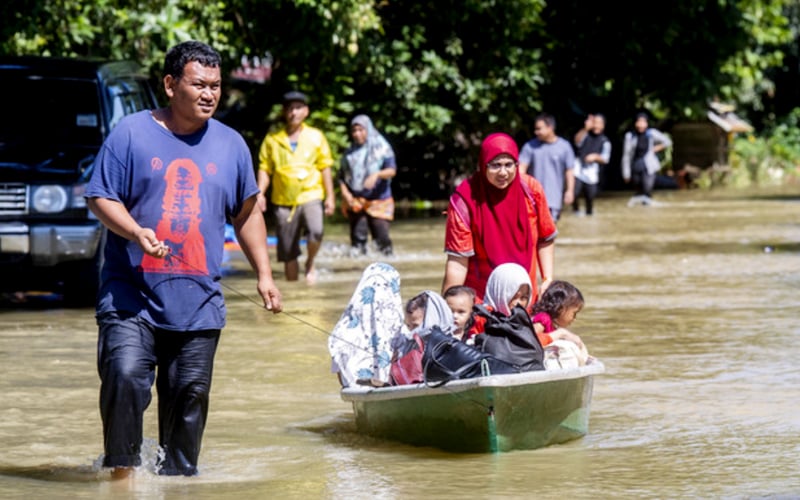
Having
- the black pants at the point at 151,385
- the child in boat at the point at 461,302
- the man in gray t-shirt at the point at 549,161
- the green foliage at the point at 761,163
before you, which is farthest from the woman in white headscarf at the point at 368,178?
the green foliage at the point at 761,163

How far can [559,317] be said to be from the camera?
9070 millimetres

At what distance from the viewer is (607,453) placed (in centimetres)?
833

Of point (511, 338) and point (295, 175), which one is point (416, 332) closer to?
point (511, 338)

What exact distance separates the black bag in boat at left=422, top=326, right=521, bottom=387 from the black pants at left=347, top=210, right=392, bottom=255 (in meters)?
11.2

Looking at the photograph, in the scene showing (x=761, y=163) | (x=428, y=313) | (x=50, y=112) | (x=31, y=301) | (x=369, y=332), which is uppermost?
(x=50, y=112)

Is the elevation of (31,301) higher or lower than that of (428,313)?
lower

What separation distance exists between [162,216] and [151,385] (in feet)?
2.36

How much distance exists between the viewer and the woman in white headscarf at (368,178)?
18.8 m

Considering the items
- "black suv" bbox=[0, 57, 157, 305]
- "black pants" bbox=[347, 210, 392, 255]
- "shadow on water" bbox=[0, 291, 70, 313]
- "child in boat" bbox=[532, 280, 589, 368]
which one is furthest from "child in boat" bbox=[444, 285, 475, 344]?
"black pants" bbox=[347, 210, 392, 255]

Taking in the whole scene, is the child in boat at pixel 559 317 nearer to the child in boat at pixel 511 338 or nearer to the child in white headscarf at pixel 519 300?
the child in white headscarf at pixel 519 300

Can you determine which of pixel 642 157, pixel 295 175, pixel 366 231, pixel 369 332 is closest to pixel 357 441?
pixel 369 332

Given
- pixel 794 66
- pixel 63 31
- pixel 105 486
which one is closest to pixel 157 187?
pixel 105 486

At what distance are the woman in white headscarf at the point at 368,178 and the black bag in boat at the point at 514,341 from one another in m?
10.4

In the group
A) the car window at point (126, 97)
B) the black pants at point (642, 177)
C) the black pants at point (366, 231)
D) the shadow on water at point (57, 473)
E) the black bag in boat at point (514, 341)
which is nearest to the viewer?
the shadow on water at point (57, 473)
